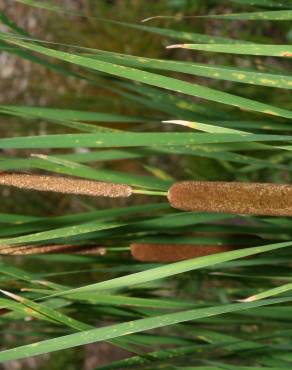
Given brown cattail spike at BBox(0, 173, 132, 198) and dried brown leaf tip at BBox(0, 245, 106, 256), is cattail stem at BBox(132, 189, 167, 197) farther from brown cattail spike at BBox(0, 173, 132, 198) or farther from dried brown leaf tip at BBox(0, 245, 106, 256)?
dried brown leaf tip at BBox(0, 245, 106, 256)

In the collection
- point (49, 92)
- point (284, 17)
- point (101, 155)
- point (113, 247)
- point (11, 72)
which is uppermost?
point (11, 72)

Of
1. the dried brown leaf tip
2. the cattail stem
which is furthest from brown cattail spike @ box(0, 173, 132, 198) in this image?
the dried brown leaf tip

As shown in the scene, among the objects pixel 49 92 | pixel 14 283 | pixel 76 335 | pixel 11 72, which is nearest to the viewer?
pixel 76 335

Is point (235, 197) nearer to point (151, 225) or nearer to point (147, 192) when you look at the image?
point (147, 192)

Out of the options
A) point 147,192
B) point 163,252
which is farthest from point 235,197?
point 163,252

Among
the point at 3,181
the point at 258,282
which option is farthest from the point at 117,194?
the point at 258,282

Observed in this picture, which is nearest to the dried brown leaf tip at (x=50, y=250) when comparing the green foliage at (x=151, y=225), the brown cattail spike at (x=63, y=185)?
the green foliage at (x=151, y=225)

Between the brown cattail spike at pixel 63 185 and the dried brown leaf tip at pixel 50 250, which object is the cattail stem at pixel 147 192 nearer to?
the brown cattail spike at pixel 63 185

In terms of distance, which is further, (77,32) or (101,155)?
(77,32)

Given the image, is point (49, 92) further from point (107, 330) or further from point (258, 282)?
point (107, 330)
